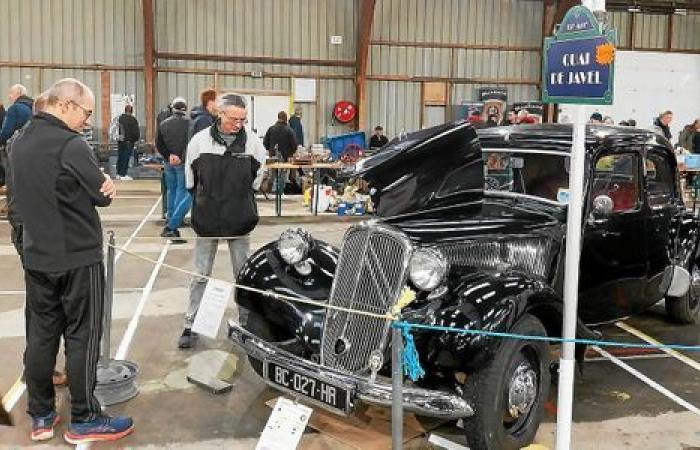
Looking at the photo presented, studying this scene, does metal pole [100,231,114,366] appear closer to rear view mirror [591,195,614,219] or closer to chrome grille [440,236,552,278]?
chrome grille [440,236,552,278]

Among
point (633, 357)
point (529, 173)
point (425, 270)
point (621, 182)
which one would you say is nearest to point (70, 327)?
point (425, 270)

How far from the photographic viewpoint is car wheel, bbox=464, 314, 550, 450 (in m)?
3.29

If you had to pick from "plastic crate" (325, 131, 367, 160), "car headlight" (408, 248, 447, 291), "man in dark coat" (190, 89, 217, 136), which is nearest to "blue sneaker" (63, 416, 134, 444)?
"car headlight" (408, 248, 447, 291)

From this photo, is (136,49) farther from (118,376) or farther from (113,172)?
(118,376)

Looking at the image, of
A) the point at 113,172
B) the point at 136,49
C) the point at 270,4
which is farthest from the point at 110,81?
the point at 270,4

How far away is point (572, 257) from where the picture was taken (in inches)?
123

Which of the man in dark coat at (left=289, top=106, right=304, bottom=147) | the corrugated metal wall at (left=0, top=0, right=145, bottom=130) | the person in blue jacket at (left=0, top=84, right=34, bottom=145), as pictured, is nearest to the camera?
the person in blue jacket at (left=0, top=84, right=34, bottom=145)

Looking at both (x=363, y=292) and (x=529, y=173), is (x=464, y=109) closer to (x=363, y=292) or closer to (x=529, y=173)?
(x=529, y=173)

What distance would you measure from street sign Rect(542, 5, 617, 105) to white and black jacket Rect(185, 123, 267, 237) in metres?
2.21

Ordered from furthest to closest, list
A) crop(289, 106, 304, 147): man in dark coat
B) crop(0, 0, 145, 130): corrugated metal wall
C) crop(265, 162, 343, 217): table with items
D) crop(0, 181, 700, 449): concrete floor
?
crop(0, 0, 145, 130): corrugated metal wall < crop(289, 106, 304, 147): man in dark coat < crop(265, 162, 343, 217): table with items < crop(0, 181, 700, 449): concrete floor

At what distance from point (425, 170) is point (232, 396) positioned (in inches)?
69.8

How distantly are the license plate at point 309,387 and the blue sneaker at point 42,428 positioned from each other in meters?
1.16

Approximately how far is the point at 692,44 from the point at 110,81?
1553 centimetres

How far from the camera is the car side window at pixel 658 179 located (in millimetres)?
5004
